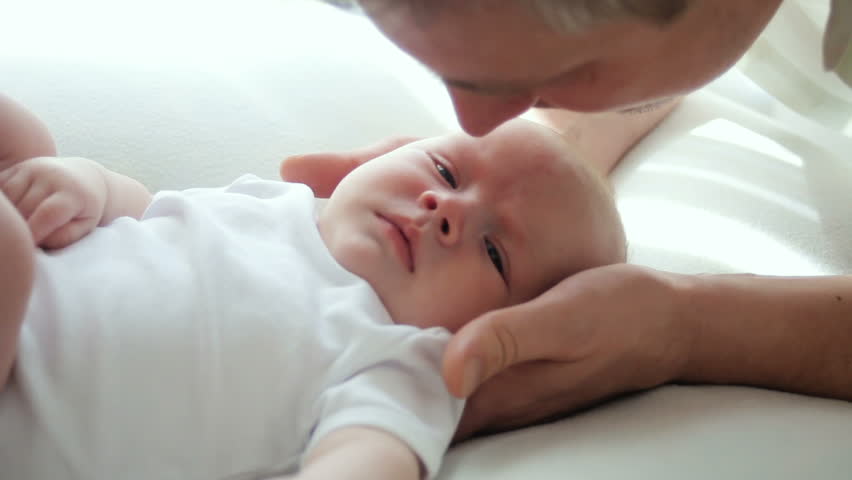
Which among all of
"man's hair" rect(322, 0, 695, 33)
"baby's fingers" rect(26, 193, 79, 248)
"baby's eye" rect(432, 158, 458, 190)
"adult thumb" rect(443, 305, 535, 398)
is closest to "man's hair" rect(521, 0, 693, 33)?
"man's hair" rect(322, 0, 695, 33)

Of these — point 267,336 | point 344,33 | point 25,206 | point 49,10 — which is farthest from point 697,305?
point 49,10

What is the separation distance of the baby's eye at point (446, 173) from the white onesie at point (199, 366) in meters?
0.18

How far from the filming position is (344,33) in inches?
64.4

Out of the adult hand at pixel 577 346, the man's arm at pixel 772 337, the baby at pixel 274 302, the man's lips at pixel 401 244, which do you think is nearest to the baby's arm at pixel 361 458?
the baby at pixel 274 302

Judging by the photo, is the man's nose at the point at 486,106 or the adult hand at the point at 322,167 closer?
the man's nose at the point at 486,106

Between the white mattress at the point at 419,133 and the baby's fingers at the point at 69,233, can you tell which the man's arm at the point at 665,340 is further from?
the baby's fingers at the point at 69,233

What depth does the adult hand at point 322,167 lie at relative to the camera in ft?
3.76

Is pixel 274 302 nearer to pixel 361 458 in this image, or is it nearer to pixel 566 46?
pixel 361 458

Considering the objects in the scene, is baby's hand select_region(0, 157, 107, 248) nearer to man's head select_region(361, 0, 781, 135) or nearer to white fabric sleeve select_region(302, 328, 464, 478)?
white fabric sleeve select_region(302, 328, 464, 478)

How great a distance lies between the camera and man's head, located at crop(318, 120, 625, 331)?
0.94 metres

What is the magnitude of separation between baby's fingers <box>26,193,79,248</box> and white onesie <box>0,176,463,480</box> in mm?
29

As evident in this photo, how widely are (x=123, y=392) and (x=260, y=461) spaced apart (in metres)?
0.15

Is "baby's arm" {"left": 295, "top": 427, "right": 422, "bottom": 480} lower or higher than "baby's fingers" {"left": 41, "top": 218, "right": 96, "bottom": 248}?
lower

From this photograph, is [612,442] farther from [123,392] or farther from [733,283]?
[123,392]
